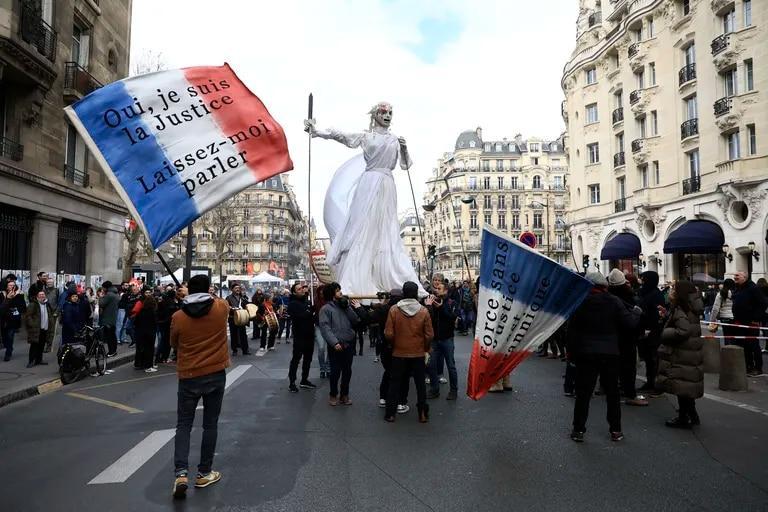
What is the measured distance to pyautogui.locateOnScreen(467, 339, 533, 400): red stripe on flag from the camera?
6520mm

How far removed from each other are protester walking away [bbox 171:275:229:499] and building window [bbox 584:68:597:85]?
3787 cm

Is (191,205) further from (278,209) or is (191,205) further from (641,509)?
(278,209)

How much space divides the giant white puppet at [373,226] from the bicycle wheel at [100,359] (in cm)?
518

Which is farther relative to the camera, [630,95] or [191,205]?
[630,95]

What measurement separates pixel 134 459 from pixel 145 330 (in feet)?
21.9

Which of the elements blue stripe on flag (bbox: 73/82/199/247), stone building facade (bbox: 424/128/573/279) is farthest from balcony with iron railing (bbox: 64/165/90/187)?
stone building facade (bbox: 424/128/573/279)

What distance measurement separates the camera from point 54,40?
17234 mm

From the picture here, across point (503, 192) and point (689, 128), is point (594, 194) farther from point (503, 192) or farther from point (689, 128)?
point (503, 192)

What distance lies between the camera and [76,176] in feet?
64.0

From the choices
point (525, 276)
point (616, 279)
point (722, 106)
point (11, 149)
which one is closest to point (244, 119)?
point (525, 276)

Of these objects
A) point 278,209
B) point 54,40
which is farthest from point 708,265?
point 278,209

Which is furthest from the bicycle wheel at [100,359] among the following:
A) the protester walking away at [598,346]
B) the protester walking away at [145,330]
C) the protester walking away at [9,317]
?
the protester walking away at [598,346]

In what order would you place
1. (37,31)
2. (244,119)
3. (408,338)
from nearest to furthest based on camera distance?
(244,119)
(408,338)
(37,31)

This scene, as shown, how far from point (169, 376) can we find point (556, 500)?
333 inches
